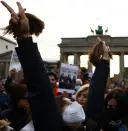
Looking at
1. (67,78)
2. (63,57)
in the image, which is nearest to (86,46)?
(63,57)

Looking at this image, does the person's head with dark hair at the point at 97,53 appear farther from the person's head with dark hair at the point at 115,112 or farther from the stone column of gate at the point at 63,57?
the stone column of gate at the point at 63,57

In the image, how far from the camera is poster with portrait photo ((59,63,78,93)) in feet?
19.6

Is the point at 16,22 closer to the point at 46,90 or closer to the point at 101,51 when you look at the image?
the point at 46,90

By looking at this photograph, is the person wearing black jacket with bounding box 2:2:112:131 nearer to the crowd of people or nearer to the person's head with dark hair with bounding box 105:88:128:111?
the crowd of people

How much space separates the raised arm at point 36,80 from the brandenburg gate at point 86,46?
171 feet

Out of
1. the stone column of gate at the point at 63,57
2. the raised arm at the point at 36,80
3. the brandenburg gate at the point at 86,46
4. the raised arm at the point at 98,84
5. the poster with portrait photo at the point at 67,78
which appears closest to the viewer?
the raised arm at the point at 36,80

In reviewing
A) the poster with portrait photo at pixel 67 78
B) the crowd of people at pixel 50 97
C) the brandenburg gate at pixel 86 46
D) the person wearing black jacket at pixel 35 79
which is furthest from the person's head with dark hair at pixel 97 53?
the brandenburg gate at pixel 86 46

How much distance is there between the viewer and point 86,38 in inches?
2167

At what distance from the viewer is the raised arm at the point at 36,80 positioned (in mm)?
1729

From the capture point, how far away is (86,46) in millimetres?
55031

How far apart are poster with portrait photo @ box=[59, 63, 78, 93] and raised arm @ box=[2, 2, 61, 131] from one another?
406cm

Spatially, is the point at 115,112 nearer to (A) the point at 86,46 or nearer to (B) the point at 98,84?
(B) the point at 98,84

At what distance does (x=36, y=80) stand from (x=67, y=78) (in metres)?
4.81

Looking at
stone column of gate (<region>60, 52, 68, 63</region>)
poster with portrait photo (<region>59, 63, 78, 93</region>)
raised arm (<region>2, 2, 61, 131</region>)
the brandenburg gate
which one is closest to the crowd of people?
raised arm (<region>2, 2, 61, 131</region>)
